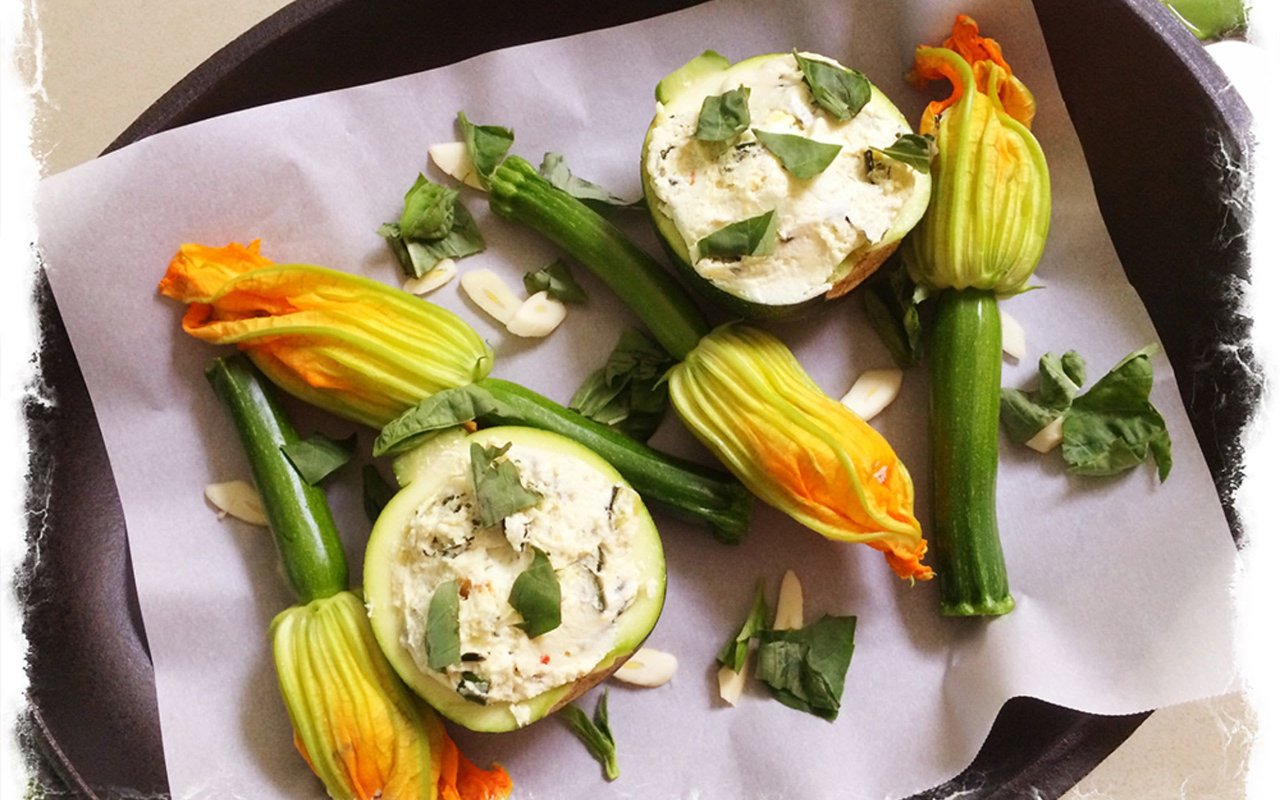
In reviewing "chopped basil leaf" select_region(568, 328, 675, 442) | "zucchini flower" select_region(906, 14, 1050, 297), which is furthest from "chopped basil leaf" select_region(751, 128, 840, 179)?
"chopped basil leaf" select_region(568, 328, 675, 442)

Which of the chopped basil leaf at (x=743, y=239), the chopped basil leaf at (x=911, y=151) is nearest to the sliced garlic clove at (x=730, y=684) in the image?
the chopped basil leaf at (x=743, y=239)

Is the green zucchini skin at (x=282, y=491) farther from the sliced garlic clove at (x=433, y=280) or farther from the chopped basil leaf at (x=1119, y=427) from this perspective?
the chopped basil leaf at (x=1119, y=427)

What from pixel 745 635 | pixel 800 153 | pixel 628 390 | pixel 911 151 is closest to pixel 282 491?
pixel 628 390

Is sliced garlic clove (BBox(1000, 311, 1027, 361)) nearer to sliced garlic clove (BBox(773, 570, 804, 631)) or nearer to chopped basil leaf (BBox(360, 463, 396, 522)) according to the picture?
sliced garlic clove (BBox(773, 570, 804, 631))

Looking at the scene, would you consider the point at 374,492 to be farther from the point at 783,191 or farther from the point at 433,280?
the point at 783,191

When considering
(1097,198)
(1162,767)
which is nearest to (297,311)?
(1097,198)
